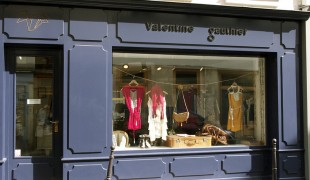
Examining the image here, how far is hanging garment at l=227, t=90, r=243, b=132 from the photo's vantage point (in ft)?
28.3

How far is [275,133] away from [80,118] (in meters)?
3.96

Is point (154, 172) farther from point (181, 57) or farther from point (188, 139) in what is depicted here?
point (181, 57)

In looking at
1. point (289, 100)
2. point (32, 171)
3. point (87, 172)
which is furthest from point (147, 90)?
point (289, 100)

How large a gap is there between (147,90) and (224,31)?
1.94 meters

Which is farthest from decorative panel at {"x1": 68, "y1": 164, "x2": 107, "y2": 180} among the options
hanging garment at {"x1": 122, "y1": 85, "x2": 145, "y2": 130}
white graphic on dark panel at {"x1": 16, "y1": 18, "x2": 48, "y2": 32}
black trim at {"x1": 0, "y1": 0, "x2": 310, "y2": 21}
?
Answer: black trim at {"x1": 0, "y1": 0, "x2": 310, "y2": 21}

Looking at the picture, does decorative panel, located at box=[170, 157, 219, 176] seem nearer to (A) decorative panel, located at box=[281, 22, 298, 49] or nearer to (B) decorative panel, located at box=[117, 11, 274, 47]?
(B) decorative panel, located at box=[117, 11, 274, 47]

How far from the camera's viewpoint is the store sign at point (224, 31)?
801cm

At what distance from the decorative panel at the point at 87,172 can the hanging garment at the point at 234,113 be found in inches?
116

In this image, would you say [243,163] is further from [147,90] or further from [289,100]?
[147,90]

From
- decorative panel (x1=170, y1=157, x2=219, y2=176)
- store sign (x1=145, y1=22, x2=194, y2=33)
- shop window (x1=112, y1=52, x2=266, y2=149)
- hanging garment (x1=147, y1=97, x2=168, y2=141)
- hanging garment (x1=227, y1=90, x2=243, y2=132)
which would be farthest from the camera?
hanging garment (x1=227, y1=90, x2=243, y2=132)

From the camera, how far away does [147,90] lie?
8172 millimetres

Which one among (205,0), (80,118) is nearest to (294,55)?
(205,0)

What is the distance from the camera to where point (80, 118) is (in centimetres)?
721

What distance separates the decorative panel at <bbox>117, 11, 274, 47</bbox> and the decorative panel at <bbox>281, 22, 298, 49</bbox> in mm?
178
